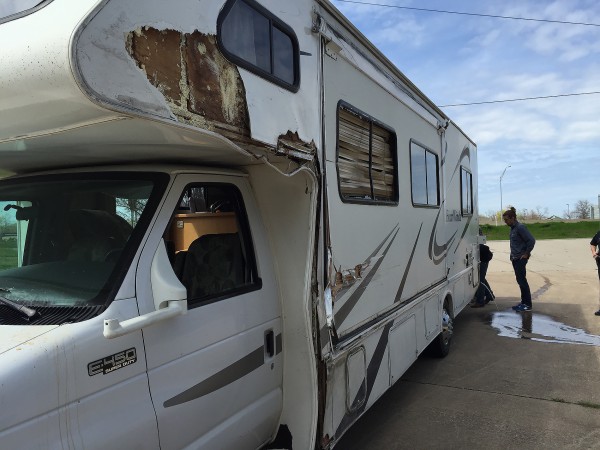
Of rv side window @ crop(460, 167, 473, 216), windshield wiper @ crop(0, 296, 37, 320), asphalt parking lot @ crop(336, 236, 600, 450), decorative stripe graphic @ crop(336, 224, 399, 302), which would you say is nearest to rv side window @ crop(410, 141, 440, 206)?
decorative stripe graphic @ crop(336, 224, 399, 302)

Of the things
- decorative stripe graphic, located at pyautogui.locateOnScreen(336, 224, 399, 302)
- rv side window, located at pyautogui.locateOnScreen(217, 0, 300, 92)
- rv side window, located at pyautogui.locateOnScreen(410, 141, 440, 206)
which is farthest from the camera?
rv side window, located at pyautogui.locateOnScreen(410, 141, 440, 206)

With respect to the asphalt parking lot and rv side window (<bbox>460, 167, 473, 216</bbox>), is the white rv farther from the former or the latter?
rv side window (<bbox>460, 167, 473, 216</bbox>)

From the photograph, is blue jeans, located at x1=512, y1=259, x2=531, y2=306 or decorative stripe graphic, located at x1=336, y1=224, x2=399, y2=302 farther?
blue jeans, located at x1=512, y1=259, x2=531, y2=306

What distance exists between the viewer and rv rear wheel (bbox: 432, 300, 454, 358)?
6.22 metres

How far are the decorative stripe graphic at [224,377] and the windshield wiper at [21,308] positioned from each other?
67 centimetres

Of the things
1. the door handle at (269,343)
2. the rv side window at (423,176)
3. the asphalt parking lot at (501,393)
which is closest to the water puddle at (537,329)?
the asphalt parking lot at (501,393)

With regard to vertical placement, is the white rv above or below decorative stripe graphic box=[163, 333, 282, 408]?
above

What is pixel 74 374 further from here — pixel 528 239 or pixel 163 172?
pixel 528 239

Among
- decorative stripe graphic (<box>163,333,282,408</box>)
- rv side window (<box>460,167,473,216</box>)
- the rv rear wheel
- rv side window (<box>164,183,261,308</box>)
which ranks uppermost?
rv side window (<box>460,167,473,216</box>)

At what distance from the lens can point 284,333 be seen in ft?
9.98

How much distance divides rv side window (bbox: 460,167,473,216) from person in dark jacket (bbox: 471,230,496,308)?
1.28 meters

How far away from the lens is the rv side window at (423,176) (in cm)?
512

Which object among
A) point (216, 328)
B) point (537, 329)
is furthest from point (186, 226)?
point (537, 329)

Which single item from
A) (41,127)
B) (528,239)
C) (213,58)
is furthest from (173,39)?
(528,239)
